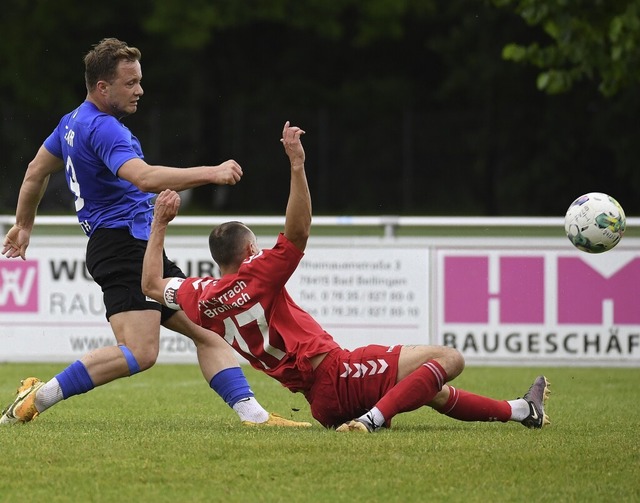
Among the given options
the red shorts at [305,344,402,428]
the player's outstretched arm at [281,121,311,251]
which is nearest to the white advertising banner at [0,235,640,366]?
the red shorts at [305,344,402,428]

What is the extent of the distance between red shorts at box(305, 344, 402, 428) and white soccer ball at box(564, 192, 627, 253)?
1722 millimetres

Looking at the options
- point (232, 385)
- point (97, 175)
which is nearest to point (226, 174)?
point (97, 175)

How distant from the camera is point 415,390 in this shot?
6359 millimetres

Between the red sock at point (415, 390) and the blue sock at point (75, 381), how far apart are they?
1.60 m

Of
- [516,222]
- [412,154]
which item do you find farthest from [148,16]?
[516,222]

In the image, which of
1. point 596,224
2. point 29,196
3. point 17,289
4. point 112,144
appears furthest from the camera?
point 17,289

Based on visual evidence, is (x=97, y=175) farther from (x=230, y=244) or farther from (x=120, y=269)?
(x=230, y=244)

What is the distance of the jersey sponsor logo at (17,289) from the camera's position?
39.2 feet

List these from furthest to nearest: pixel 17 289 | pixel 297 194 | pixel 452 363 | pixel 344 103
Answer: pixel 344 103, pixel 17 289, pixel 452 363, pixel 297 194

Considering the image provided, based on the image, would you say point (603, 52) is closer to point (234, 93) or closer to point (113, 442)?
point (113, 442)

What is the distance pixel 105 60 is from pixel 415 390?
2.38 m

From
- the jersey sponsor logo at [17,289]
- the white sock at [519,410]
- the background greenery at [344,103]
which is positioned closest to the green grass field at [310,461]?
the white sock at [519,410]

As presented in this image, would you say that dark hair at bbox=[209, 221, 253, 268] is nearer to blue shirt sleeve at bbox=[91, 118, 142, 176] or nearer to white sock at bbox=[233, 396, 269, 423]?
blue shirt sleeve at bbox=[91, 118, 142, 176]

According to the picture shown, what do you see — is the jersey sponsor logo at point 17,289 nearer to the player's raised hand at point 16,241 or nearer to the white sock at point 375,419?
the player's raised hand at point 16,241
